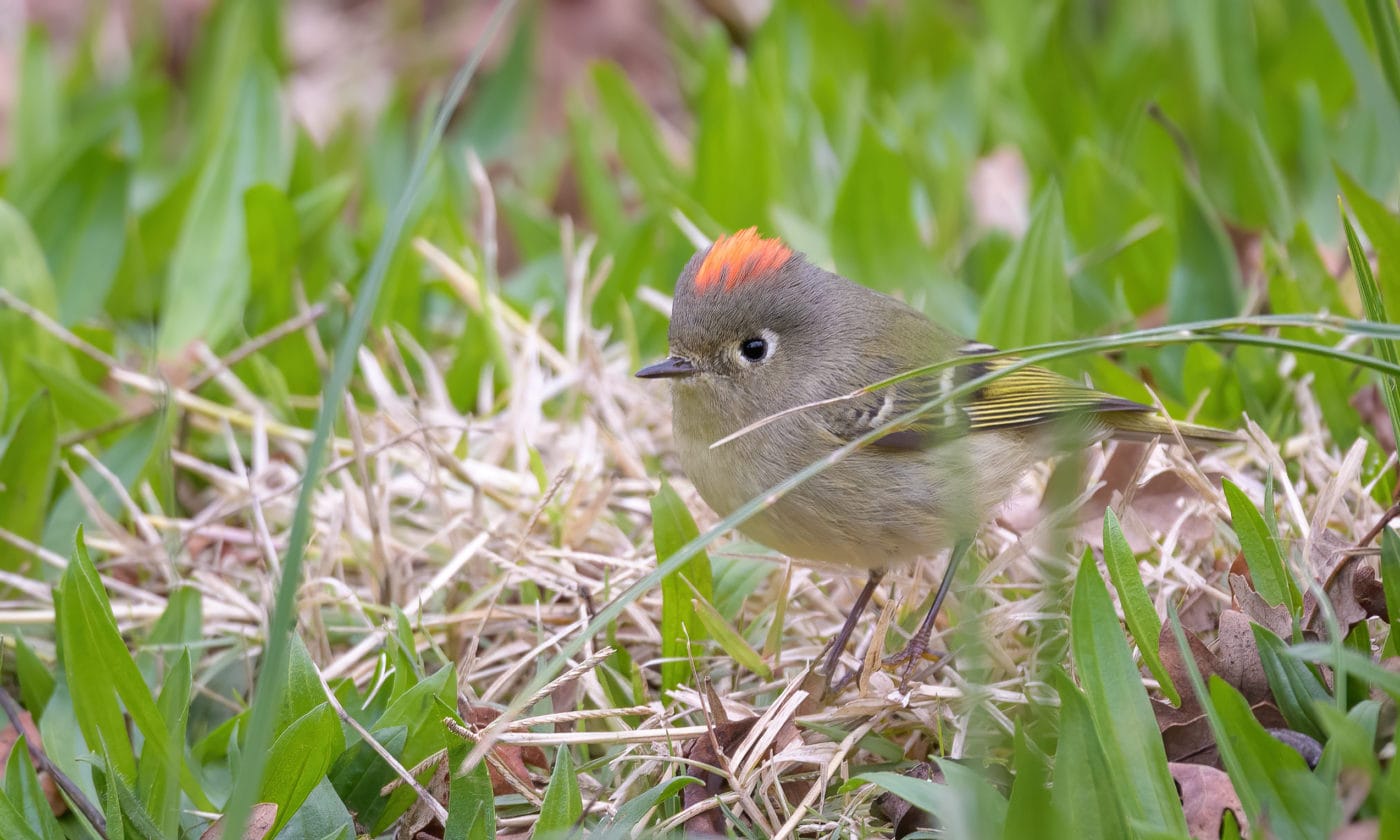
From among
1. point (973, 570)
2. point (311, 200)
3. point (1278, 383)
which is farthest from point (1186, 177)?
point (311, 200)

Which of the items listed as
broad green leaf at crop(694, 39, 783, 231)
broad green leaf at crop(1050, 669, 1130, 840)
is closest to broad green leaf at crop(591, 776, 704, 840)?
broad green leaf at crop(1050, 669, 1130, 840)

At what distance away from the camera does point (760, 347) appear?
7.93 feet

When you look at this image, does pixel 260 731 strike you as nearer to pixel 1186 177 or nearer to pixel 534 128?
pixel 1186 177

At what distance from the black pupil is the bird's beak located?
0.33 feet

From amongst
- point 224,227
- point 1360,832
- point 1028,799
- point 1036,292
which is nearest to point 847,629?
point 1028,799

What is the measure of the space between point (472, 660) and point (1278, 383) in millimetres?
1828

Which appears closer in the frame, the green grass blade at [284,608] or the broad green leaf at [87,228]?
the green grass blade at [284,608]

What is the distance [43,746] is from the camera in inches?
82.6

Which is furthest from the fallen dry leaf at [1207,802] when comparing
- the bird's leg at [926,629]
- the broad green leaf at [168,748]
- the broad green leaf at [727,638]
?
the broad green leaf at [168,748]

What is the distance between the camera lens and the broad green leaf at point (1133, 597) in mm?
1943

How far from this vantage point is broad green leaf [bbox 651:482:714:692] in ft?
7.47

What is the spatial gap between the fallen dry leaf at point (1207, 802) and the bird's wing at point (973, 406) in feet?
2.23

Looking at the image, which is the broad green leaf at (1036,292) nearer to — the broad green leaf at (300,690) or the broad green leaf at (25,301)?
the broad green leaf at (300,690)

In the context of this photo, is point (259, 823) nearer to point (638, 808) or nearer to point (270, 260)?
point (638, 808)
